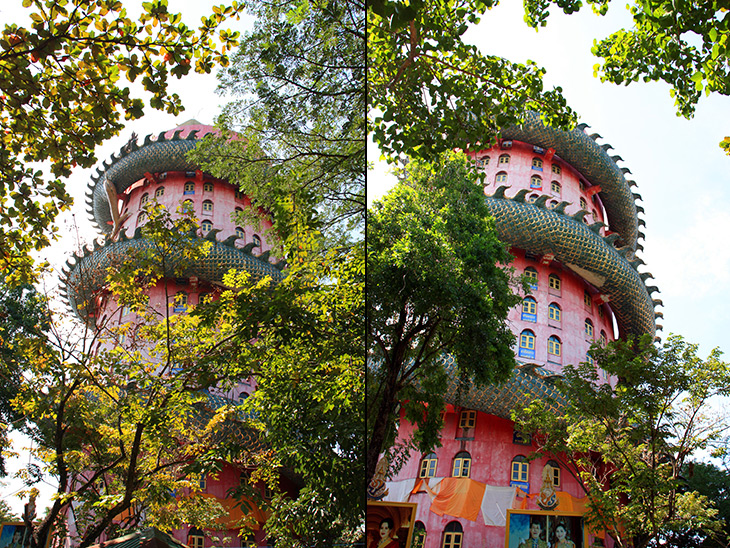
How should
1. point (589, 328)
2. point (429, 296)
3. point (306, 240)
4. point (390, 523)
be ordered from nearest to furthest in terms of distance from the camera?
point (306, 240) < point (390, 523) < point (429, 296) < point (589, 328)

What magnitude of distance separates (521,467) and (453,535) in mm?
2176

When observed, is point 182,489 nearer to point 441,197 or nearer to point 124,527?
point 124,527

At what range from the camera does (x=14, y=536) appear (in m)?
0.67

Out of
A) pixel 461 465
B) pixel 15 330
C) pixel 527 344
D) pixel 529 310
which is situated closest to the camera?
pixel 15 330

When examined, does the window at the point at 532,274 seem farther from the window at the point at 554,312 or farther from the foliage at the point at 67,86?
the foliage at the point at 67,86

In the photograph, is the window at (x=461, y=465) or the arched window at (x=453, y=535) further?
the window at (x=461, y=465)

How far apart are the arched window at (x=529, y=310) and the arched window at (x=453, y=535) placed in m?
2.52

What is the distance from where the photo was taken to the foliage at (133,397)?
0.81 m

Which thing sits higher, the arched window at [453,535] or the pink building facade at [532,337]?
the pink building facade at [532,337]

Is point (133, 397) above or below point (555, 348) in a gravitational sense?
below

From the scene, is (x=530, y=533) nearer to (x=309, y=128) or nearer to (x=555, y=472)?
(x=555, y=472)

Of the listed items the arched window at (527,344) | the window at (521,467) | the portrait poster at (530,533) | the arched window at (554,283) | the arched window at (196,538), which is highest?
the arched window at (554,283)

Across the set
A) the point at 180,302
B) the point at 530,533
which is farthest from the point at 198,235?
the point at 530,533

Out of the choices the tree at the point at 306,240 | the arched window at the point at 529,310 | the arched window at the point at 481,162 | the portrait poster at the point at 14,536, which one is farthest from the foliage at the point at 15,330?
the arched window at the point at 529,310
